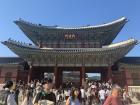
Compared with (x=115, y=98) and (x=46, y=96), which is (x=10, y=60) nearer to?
(x=46, y=96)

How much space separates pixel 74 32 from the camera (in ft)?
112

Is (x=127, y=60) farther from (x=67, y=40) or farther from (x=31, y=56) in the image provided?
(x=31, y=56)

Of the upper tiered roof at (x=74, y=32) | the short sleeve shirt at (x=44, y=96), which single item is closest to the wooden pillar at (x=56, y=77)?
the upper tiered roof at (x=74, y=32)

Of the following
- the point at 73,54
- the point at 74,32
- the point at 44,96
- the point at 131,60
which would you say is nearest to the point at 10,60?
the point at 73,54

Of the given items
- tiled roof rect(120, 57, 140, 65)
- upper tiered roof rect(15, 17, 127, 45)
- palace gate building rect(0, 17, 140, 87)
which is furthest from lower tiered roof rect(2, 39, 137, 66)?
upper tiered roof rect(15, 17, 127, 45)

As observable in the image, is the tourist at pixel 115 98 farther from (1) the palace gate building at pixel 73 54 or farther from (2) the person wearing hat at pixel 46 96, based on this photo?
(1) the palace gate building at pixel 73 54

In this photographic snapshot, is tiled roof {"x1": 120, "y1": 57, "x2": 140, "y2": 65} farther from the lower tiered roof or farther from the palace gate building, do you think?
the lower tiered roof

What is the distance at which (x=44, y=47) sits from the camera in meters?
34.1

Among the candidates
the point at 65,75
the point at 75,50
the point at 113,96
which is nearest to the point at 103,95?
the point at 75,50

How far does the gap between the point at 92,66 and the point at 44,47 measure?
5.90m

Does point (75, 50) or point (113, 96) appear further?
point (75, 50)

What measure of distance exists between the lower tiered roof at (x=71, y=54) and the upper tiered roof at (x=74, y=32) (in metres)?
2.71

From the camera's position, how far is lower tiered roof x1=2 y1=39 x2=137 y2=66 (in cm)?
3016

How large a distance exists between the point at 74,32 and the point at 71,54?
163 inches
